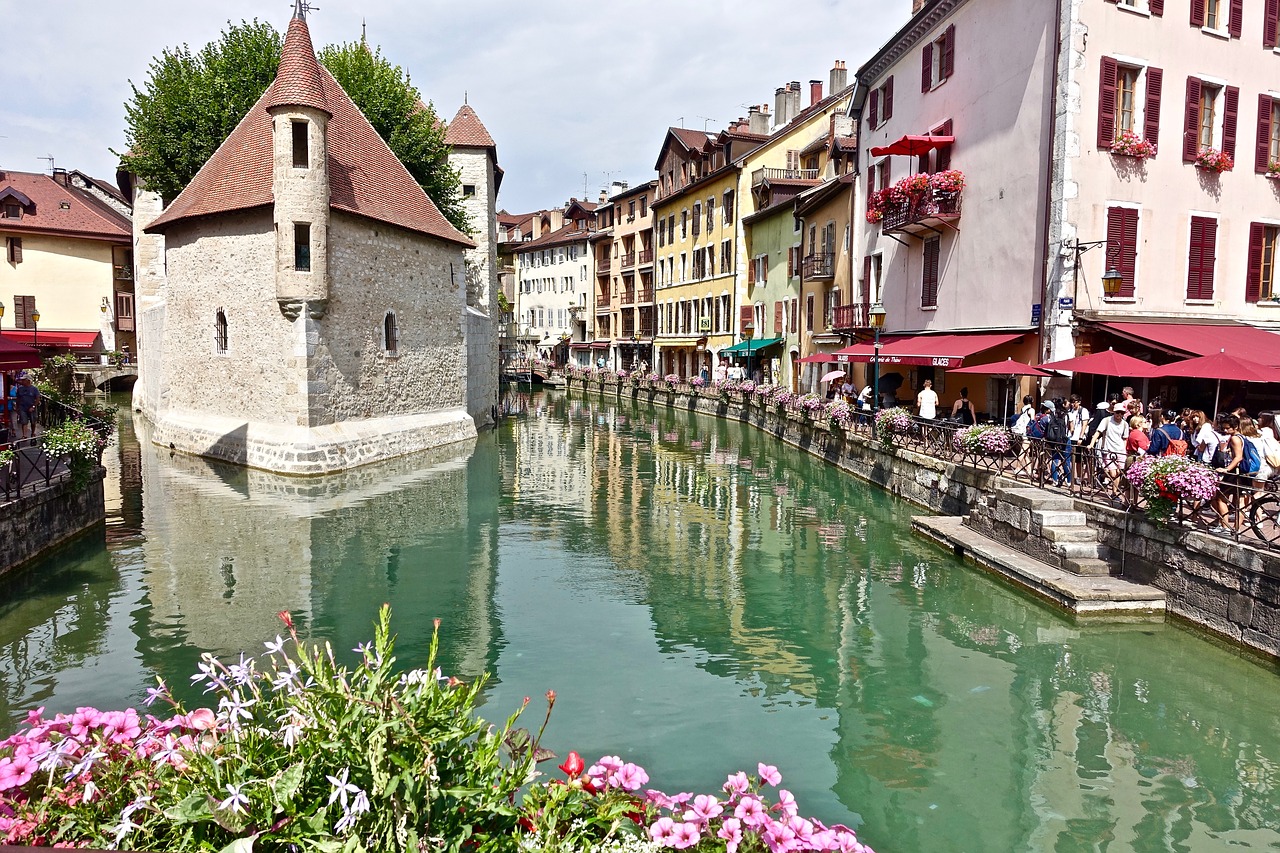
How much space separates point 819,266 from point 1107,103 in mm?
14803

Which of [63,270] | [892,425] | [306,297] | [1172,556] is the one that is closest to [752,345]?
[892,425]

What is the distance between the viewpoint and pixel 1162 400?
56.8ft

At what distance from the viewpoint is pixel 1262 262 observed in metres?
18.7

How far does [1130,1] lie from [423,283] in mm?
19668

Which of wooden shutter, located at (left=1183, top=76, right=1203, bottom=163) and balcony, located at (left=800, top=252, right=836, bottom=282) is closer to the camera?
wooden shutter, located at (left=1183, top=76, right=1203, bottom=163)

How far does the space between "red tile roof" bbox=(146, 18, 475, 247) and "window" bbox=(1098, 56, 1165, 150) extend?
1770 cm

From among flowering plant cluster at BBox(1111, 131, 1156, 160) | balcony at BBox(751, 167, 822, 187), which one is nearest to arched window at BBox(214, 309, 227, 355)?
flowering plant cluster at BBox(1111, 131, 1156, 160)

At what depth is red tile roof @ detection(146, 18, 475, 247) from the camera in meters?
22.1

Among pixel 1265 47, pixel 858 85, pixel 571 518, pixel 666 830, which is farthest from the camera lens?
Result: pixel 858 85

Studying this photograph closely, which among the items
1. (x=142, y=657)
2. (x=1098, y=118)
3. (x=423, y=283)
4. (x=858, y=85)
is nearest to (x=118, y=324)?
(x=423, y=283)

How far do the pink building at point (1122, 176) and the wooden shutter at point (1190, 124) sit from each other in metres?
0.03

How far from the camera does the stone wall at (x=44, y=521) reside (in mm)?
11609

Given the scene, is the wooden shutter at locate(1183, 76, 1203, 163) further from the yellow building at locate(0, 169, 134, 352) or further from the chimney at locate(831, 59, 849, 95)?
the yellow building at locate(0, 169, 134, 352)

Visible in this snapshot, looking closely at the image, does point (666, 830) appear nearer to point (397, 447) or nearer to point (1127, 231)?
point (1127, 231)
